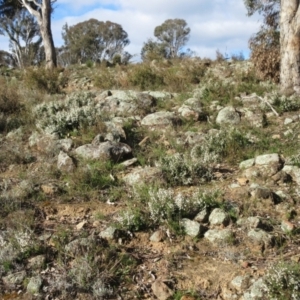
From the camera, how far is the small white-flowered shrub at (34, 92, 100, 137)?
6729mm

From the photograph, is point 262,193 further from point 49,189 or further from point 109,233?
point 49,189

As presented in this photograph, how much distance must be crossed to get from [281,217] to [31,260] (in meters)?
2.47

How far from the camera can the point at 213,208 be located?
4.29m

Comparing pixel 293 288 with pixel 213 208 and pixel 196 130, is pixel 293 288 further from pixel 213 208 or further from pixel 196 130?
pixel 196 130

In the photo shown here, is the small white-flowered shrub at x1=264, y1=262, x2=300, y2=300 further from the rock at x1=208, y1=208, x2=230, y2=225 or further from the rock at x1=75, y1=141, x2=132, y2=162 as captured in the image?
the rock at x1=75, y1=141, x2=132, y2=162

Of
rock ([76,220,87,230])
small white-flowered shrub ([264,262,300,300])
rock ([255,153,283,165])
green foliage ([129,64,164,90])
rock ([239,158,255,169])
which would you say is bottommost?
small white-flowered shrub ([264,262,300,300])

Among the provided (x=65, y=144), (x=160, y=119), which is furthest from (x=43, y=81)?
(x=65, y=144)

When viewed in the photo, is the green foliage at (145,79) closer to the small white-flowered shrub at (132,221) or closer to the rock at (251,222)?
the small white-flowered shrub at (132,221)

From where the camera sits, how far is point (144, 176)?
198 inches

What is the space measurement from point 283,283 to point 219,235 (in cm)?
91

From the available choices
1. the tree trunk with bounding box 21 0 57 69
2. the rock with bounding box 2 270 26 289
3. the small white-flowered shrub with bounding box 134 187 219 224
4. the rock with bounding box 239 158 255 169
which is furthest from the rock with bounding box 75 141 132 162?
the tree trunk with bounding box 21 0 57 69

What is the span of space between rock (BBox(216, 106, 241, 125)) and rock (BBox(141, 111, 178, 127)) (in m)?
0.78

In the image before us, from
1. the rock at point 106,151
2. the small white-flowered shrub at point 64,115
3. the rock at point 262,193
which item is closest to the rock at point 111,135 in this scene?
the rock at point 106,151

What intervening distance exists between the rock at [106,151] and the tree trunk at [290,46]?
4.06 meters
